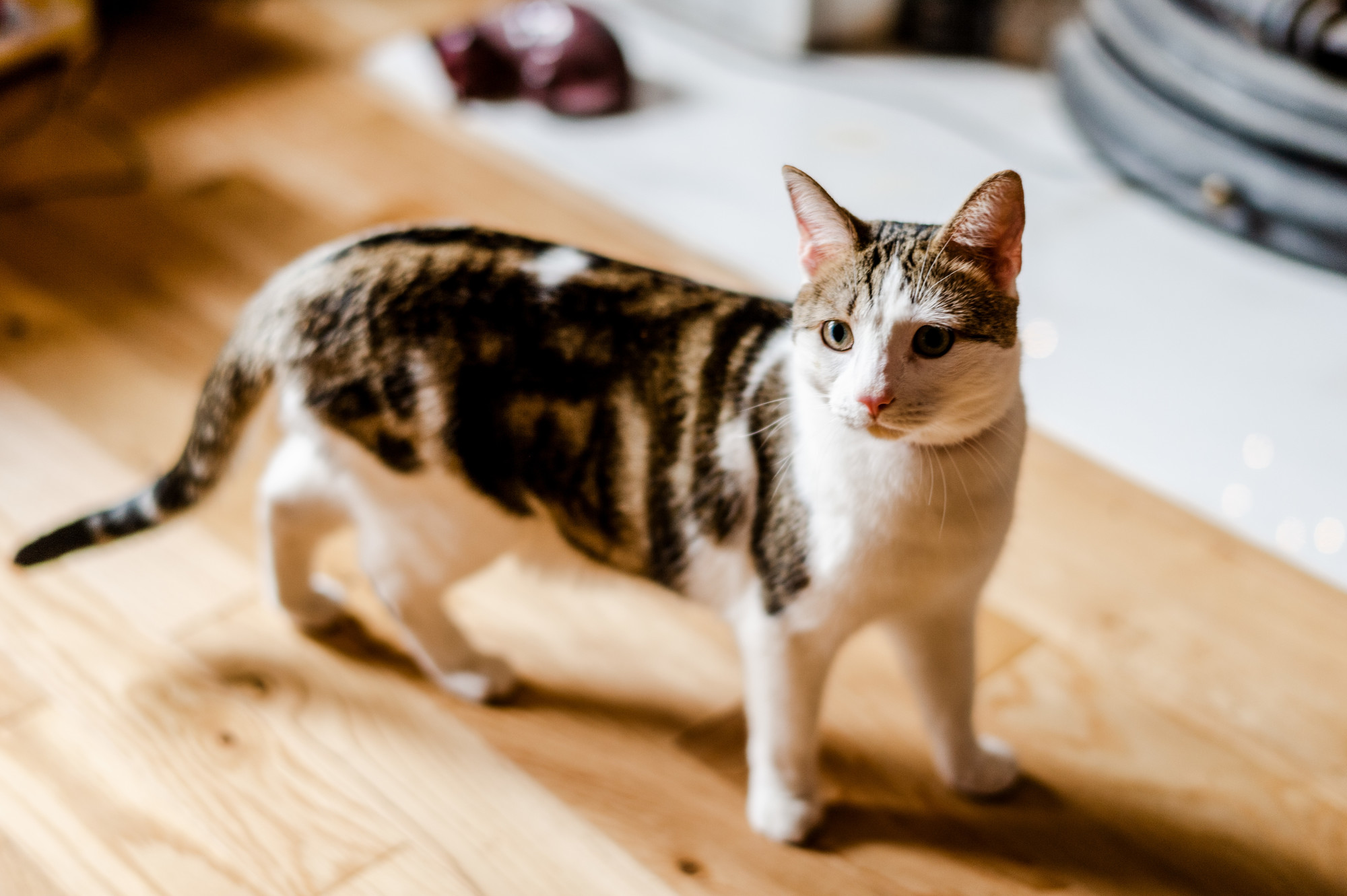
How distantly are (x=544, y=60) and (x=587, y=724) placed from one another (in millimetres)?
1475

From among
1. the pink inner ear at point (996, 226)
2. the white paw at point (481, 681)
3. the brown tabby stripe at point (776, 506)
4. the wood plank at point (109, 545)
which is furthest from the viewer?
the wood plank at point (109, 545)

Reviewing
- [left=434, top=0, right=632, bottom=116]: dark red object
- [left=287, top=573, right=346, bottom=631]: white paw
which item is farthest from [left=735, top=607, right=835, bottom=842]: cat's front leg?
[left=434, top=0, right=632, bottom=116]: dark red object

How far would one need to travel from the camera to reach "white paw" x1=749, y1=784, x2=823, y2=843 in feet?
3.88

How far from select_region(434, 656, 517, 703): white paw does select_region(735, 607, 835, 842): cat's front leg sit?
0.93 feet

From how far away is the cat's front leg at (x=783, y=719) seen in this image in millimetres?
1092

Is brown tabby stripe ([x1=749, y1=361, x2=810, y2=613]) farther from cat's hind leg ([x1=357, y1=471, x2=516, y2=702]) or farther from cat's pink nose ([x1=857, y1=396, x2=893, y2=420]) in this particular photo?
cat's hind leg ([x1=357, y1=471, x2=516, y2=702])

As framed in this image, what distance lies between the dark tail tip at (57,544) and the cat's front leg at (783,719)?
658mm

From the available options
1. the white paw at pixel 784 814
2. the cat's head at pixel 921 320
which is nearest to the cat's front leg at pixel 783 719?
the white paw at pixel 784 814

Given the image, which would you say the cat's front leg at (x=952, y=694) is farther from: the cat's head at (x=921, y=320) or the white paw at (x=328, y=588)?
the white paw at (x=328, y=588)

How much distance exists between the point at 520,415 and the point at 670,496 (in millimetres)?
156

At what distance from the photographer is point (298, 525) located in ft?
4.14

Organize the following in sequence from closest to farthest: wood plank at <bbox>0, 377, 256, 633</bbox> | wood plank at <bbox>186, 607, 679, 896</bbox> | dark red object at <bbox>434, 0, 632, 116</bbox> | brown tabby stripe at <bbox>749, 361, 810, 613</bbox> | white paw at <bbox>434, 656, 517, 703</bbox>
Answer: brown tabby stripe at <bbox>749, 361, 810, 613</bbox>
wood plank at <bbox>186, 607, 679, 896</bbox>
white paw at <bbox>434, 656, 517, 703</bbox>
wood plank at <bbox>0, 377, 256, 633</bbox>
dark red object at <bbox>434, 0, 632, 116</bbox>

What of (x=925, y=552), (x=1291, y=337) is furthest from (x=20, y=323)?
(x=1291, y=337)

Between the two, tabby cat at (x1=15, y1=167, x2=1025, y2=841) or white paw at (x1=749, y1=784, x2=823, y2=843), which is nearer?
tabby cat at (x1=15, y1=167, x2=1025, y2=841)
